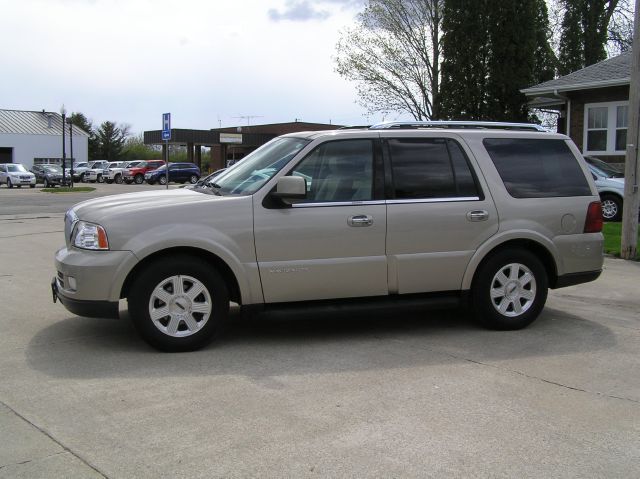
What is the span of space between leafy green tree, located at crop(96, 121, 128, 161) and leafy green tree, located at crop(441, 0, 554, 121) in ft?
222

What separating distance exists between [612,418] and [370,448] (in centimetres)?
165

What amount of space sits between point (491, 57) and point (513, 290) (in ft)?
71.5

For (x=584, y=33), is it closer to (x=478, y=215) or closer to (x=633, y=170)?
(x=633, y=170)

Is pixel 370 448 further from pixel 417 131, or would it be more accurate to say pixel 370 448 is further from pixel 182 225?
pixel 417 131

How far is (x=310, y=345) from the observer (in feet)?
18.6

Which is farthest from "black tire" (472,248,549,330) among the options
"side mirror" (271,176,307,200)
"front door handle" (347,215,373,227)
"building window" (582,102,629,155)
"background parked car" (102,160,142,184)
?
"background parked car" (102,160,142,184)

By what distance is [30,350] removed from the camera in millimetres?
5383

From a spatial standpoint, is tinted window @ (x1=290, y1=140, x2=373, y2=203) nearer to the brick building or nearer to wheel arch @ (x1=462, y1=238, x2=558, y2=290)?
wheel arch @ (x1=462, y1=238, x2=558, y2=290)

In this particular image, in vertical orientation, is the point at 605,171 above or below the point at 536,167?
above

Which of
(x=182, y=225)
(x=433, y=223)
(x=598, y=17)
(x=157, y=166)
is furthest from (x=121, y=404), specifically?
(x=157, y=166)

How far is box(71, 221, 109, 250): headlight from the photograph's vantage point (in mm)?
5156

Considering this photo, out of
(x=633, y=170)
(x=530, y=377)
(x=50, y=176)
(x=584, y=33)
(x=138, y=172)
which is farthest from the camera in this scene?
(x=138, y=172)

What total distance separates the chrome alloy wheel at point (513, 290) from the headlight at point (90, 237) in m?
3.52

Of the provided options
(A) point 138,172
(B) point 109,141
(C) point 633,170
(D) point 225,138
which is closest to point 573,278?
(C) point 633,170
